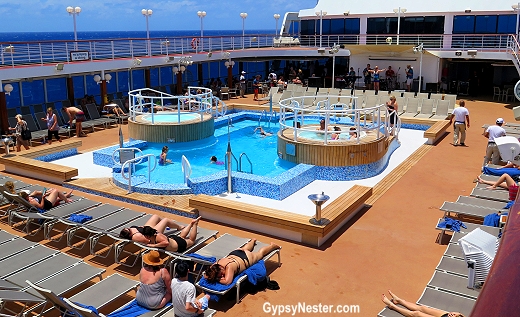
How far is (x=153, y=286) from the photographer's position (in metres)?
5.33

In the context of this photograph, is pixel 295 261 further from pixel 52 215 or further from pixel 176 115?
pixel 176 115

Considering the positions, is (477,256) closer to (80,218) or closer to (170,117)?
(80,218)

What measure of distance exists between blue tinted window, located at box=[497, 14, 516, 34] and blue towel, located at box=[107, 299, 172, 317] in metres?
23.3

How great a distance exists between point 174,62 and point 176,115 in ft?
21.3

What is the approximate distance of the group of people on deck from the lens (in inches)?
203

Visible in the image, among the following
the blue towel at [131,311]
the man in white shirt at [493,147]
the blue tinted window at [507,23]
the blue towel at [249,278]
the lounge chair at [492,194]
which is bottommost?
the blue towel at [131,311]

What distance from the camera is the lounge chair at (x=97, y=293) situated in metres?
4.98

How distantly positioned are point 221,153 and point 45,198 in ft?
19.6

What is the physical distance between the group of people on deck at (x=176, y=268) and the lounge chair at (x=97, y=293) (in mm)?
237

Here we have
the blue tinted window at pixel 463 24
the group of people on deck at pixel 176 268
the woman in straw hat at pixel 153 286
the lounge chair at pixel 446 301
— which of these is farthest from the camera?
the blue tinted window at pixel 463 24

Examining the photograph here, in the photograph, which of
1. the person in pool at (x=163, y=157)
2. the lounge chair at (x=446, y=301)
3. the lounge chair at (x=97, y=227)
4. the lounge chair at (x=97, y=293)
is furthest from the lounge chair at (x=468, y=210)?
the person in pool at (x=163, y=157)

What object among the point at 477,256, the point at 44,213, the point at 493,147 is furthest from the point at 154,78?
the point at 477,256

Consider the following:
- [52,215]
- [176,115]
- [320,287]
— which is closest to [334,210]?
[320,287]

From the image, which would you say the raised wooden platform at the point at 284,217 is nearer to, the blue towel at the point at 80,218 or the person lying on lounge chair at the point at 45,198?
the blue towel at the point at 80,218
